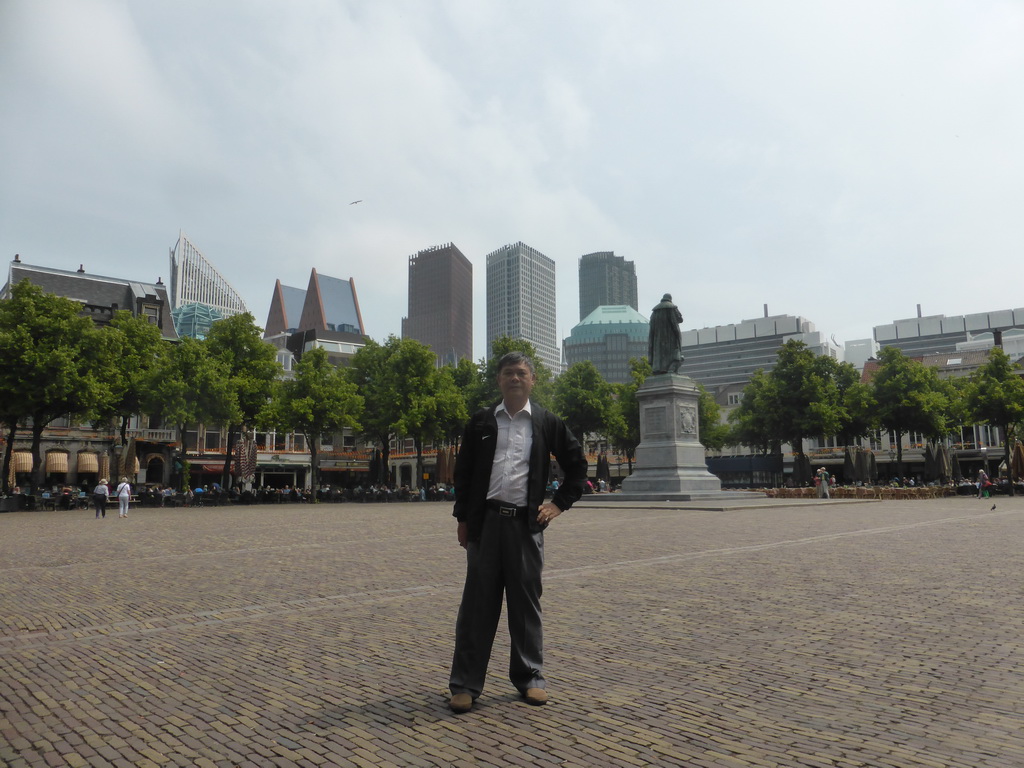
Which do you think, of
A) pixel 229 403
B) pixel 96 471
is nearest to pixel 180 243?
pixel 96 471

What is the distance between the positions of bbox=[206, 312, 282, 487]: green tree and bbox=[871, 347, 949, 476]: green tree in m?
41.8

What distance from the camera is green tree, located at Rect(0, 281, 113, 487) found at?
113 ft

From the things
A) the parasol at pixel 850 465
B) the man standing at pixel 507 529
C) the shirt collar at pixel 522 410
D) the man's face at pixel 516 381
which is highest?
the man's face at pixel 516 381

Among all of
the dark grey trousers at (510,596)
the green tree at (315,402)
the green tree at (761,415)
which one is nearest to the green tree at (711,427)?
the green tree at (761,415)

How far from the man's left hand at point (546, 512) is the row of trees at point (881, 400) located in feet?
170

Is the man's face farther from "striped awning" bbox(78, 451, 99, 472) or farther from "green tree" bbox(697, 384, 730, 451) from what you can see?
"green tree" bbox(697, 384, 730, 451)

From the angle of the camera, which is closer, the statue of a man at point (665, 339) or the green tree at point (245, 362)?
the statue of a man at point (665, 339)

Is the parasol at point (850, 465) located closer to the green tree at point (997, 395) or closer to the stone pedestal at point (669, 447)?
the green tree at point (997, 395)

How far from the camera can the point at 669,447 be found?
3173cm

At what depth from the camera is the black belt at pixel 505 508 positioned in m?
4.65

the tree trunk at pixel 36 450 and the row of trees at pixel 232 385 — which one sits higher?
the row of trees at pixel 232 385

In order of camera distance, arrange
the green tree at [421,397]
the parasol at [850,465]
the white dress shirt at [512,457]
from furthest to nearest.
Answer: the green tree at [421,397] → the parasol at [850,465] → the white dress shirt at [512,457]

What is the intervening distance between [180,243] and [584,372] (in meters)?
149

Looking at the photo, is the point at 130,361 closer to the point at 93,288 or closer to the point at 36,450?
the point at 36,450
